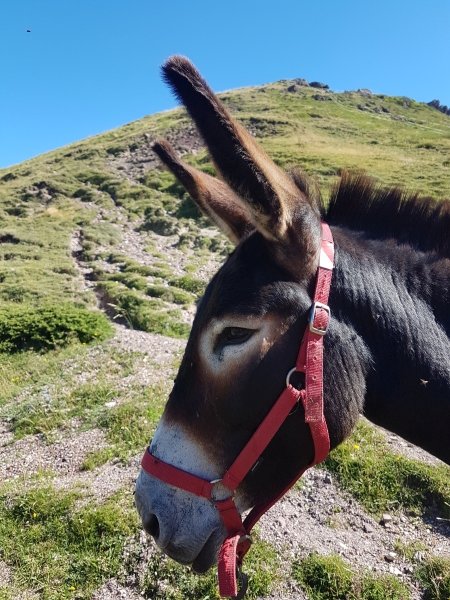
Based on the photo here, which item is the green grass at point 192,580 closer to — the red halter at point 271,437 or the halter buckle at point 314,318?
the red halter at point 271,437

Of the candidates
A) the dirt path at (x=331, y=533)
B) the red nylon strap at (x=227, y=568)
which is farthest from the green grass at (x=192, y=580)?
the red nylon strap at (x=227, y=568)

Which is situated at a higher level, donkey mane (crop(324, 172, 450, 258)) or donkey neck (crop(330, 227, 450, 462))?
donkey mane (crop(324, 172, 450, 258))

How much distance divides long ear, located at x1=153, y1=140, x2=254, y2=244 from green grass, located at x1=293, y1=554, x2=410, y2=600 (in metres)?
3.51

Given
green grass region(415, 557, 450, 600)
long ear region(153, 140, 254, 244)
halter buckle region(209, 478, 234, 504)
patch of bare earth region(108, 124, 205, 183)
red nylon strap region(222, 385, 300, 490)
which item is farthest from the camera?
patch of bare earth region(108, 124, 205, 183)

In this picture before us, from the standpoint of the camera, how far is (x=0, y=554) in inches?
198

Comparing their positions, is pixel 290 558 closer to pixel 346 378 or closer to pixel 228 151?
pixel 346 378

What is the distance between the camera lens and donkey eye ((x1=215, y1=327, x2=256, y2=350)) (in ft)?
7.16

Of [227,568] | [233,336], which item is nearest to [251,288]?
[233,336]

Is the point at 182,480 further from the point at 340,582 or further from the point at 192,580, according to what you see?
the point at 340,582

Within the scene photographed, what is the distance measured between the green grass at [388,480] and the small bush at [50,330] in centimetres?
757

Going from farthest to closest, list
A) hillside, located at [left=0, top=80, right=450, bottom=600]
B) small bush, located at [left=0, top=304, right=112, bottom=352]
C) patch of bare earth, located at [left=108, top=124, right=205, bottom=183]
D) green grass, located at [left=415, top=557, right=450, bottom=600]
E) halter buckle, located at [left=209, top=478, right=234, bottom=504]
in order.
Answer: patch of bare earth, located at [left=108, top=124, right=205, bottom=183], small bush, located at [left=0, top=304, right=112, bottom=352], hillside, located at [left=0, top=80, right=450, bottom=600], green grass, located at [left=415, top=557, right=450, bottom=600], halter buckle, located at [left=209, top=478, right=234, bottom=504]

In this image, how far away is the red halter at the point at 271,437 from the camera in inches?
82.7

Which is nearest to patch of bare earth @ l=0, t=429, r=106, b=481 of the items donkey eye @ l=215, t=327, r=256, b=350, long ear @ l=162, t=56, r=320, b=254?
donkey eye @ l=215, t=327, r=256, b=350

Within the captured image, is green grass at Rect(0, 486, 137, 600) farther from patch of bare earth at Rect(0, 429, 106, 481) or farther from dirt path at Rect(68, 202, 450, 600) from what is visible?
patch of bare earth at Rect(0, 429, 106, 481)
